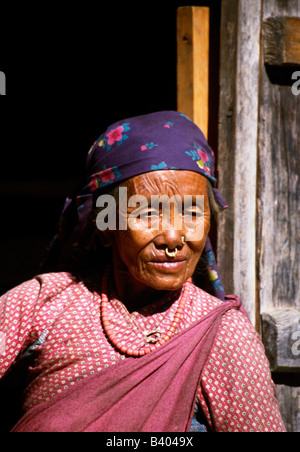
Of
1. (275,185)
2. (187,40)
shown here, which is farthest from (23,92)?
(275,185)

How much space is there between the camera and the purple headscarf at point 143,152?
1704 millimetres

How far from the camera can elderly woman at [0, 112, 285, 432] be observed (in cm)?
160

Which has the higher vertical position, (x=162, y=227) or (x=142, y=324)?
(x=162, y=227)

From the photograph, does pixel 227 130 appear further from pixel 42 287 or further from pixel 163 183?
pixel 42 287

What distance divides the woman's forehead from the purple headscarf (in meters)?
0.02

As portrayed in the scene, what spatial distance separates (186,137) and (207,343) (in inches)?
27.4

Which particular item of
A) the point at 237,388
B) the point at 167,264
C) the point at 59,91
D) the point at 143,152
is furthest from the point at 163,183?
the point at 59,91

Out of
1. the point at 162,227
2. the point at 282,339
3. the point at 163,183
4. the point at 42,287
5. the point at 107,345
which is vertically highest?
the point at 163,183

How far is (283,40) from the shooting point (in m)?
2.08

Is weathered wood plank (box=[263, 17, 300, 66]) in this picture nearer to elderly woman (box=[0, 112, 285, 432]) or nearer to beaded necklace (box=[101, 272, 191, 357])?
elderly woman (box=[0, 112, 285, 432])

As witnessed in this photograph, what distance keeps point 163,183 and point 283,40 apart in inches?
34.1

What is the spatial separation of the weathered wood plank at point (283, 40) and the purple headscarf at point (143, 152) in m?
0.55
